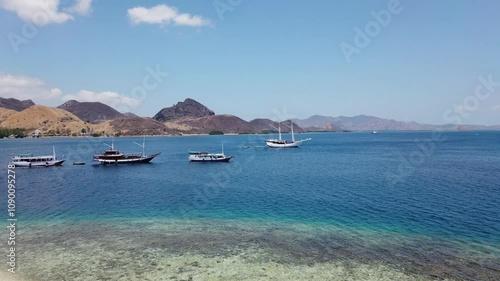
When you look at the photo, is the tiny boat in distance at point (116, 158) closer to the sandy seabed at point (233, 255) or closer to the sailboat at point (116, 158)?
the sailboat at point (116, 158)

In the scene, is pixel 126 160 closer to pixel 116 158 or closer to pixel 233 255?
pixel 116 158

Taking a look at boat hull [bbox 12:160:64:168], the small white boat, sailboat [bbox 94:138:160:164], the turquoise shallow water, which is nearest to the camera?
the turquoise shallow water

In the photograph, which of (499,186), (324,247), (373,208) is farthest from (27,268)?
(499,186)

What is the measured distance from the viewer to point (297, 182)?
240 feet

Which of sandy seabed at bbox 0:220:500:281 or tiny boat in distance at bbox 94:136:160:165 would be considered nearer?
sandy seabed at bbox 0:220:500:281

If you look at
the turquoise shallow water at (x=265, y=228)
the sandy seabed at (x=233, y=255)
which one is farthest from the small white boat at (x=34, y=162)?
the sandy seabed at (x=233, y=255)

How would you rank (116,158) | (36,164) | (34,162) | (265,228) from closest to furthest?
(265,228) < (36,164) < (34,162) < (116,158)

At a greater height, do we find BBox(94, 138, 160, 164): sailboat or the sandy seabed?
BBox(94, 138, 160, 164): sailboat

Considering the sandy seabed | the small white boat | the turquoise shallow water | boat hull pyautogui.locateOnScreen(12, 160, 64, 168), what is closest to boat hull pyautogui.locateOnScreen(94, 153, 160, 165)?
boat hull pyautogui.locateOnScreen(12, 160, 64, 168)

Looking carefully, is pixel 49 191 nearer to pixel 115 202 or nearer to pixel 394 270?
pixel 115 202

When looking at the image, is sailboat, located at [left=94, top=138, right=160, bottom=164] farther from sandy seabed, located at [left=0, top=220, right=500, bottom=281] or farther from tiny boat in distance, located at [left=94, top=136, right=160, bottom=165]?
sandy seabed, located at [left=0, top=220, right=500, bottom=281]

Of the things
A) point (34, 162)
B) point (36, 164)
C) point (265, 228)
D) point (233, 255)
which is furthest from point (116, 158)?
point (233, 255)

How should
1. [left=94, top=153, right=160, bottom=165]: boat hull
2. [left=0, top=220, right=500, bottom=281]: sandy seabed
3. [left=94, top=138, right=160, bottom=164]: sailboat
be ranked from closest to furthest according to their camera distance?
[left=0, top=220, right=500, bottom=281]: sandy seabed, [left=94, top=153, right=160, bottom=165]: boat hull, [left=94, top=138, right=160, bottom=164]: sailboat

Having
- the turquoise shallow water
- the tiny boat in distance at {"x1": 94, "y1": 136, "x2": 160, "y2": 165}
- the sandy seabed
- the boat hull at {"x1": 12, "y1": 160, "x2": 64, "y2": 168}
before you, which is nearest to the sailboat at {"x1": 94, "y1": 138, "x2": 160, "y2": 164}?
the tiny boat in distance at {"x1": 94, "y1": 136, "x2": 160, "y2": 165}
